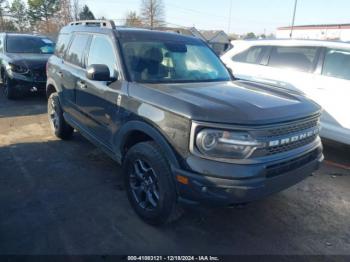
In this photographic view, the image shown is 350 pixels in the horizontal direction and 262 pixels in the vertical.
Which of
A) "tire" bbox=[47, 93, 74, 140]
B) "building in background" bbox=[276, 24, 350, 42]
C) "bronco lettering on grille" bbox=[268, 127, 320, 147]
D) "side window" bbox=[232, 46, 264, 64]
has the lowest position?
"tire" bbox=[47, 93, 74, 140]

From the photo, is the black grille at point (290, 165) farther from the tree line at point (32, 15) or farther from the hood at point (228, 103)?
the tree line at point (32, 15)

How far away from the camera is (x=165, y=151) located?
2777mm

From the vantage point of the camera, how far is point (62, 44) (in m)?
5.35

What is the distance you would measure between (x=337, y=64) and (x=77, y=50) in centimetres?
411

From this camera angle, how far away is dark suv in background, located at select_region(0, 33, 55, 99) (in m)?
8.25

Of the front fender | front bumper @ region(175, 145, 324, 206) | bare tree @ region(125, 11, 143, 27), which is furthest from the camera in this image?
bare tree @ region(125, 11, 143, 27)

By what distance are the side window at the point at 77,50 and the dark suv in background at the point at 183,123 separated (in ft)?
0.13

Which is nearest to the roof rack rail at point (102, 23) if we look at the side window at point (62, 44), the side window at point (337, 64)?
the side window at point (62, 44)

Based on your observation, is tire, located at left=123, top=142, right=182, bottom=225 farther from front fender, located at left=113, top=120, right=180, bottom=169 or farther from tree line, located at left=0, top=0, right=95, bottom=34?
tree line, located at left=0, top=0, right=95, bottom=34

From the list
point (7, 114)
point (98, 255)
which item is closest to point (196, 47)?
point (98, 255)

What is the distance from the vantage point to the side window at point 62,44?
16.9ft

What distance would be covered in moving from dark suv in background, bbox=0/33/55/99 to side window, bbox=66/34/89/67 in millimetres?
3848

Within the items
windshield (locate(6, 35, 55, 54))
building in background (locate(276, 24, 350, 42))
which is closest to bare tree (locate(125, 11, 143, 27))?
building in background (locate(276, 24, 350, 42))

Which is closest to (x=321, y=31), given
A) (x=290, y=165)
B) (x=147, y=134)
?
(x=290, y=165)
